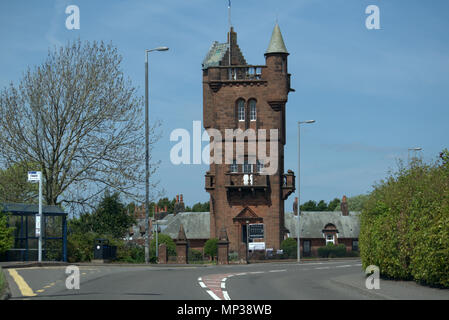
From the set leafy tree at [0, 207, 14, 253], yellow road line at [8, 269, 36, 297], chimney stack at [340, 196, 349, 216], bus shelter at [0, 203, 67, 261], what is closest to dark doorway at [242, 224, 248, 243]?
bus shelter at [0, 203, 67, 261]

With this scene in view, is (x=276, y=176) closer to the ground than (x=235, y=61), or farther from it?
closer to the ground

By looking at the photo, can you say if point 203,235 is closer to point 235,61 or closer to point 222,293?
point 235,61

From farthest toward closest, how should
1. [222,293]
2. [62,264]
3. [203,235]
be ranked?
1. [203,235]
2. [62,264]
3. [222,293]

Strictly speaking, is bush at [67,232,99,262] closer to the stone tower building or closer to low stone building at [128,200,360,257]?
the stone tower building

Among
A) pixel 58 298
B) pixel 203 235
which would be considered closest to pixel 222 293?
pixel 58 298

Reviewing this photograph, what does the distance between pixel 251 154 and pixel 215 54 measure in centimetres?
1165

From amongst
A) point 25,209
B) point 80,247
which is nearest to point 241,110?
point 80,247

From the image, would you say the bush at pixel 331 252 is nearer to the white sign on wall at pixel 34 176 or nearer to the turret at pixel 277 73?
the turret at pixel 277 73

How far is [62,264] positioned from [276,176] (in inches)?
1309

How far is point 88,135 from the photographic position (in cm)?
4316

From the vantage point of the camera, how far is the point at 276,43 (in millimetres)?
62812

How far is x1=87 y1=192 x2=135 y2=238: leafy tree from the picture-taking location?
4450 centimetres

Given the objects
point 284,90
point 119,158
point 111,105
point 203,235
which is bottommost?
point 203,235

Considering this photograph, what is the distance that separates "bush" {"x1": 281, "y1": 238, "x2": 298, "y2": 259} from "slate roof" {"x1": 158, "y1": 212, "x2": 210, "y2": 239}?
29.3 meters
